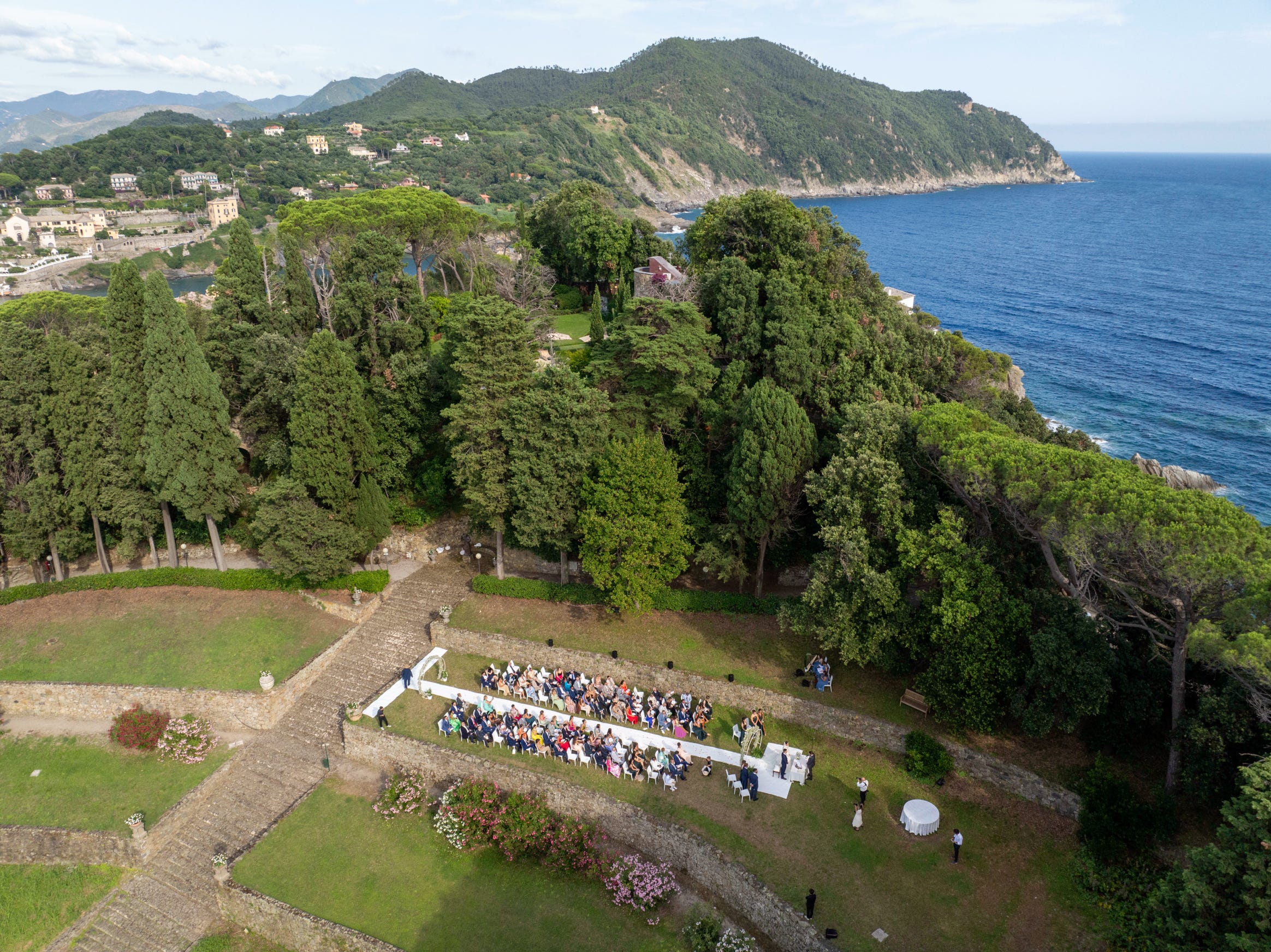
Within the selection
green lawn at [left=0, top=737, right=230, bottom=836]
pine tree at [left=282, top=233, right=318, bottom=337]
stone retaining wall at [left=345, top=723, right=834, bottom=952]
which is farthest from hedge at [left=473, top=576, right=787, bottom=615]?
pine tree at [left=282, top=233, right=318, bottom=337]

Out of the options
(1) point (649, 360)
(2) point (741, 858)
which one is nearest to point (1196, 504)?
(2) point (741, 858)

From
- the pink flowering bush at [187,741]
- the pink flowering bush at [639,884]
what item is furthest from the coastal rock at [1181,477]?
the pink flowering bush at [187,741]

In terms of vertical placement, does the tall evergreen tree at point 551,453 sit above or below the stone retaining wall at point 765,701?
above

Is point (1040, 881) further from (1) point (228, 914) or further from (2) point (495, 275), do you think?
(2) point (495, 275)

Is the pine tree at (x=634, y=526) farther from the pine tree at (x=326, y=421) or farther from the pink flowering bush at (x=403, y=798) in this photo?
the pine tree at (x=326, y=421)

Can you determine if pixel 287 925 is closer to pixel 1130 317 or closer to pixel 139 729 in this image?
pixel 139 729
